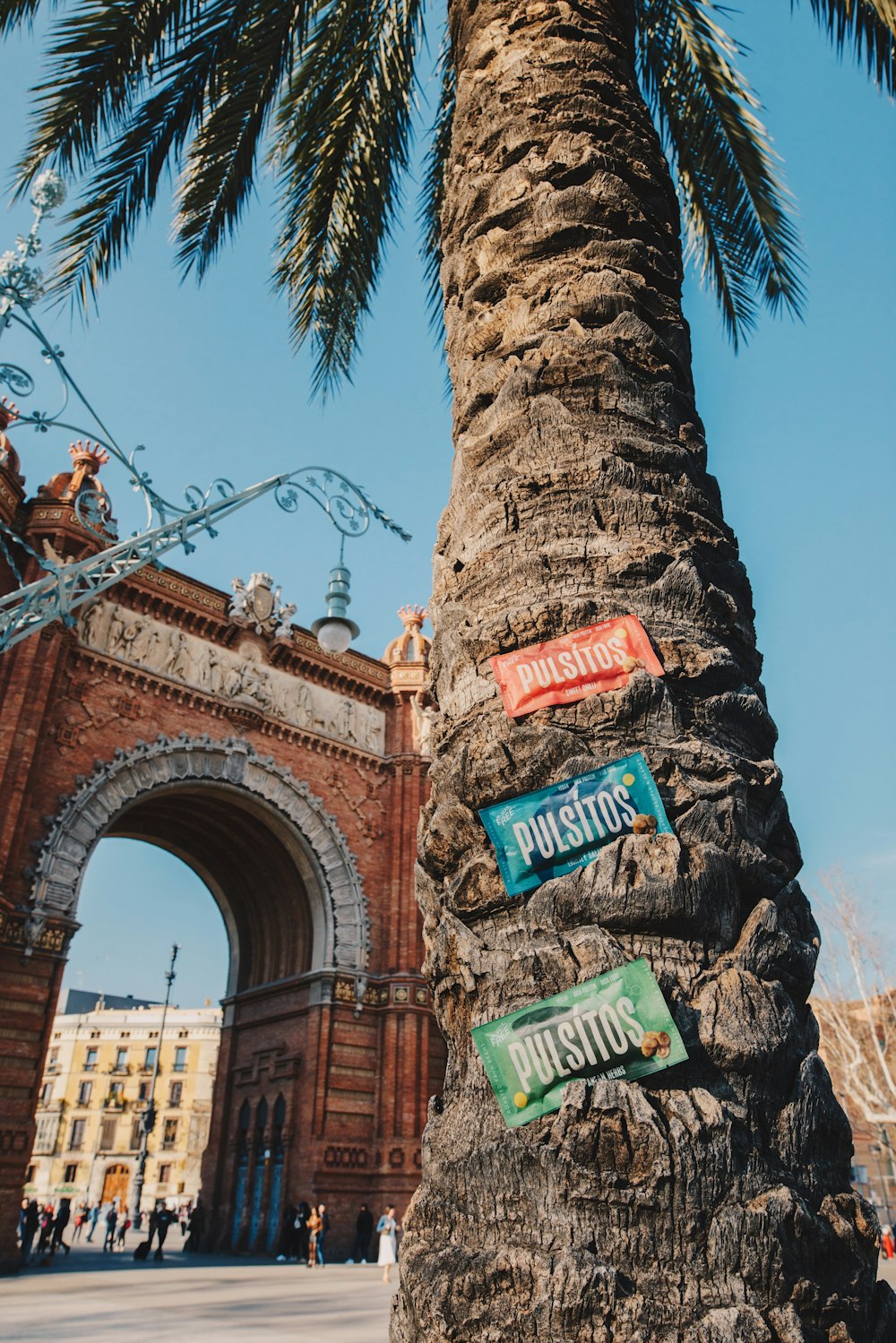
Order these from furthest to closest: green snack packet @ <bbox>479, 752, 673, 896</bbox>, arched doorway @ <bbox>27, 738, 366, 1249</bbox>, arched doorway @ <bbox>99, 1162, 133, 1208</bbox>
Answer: arched doorway @ <bbox>99, 1162, 133, 1208</bbox>
arched doorway @ <bbox>27, 738, 366, 1249</bbox>
green snack packet @ <bbox>479, 752, 673, 896</bbox>

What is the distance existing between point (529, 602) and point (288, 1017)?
19676 mm

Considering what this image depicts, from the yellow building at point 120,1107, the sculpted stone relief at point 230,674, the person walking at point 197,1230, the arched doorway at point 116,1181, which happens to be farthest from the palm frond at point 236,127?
the arched doorway at point 116,1181

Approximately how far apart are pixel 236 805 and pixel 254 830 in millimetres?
1014

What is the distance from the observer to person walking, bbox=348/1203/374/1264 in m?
18.0

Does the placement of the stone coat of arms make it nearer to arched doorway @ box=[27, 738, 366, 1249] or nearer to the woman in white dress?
arched doorway @ box=[27, 738, 366, 1249]

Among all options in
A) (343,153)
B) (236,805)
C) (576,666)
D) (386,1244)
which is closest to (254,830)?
(236,805)

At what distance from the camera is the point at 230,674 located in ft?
→ 64.2

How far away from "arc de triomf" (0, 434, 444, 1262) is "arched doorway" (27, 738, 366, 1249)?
0.15 feet

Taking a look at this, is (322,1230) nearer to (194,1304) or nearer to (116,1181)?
(194,1304)

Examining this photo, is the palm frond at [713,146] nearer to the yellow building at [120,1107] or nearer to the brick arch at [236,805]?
the brick arch at [236,805]

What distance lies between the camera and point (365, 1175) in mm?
18500

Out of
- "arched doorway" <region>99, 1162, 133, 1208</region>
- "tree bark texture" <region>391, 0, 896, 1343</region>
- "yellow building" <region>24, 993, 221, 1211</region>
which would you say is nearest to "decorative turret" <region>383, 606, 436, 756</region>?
"tree bark texture" <region>391, 0, 896, 1343</region>

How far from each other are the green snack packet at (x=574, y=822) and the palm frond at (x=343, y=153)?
22.3 ft

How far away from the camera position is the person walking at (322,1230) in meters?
17.0
